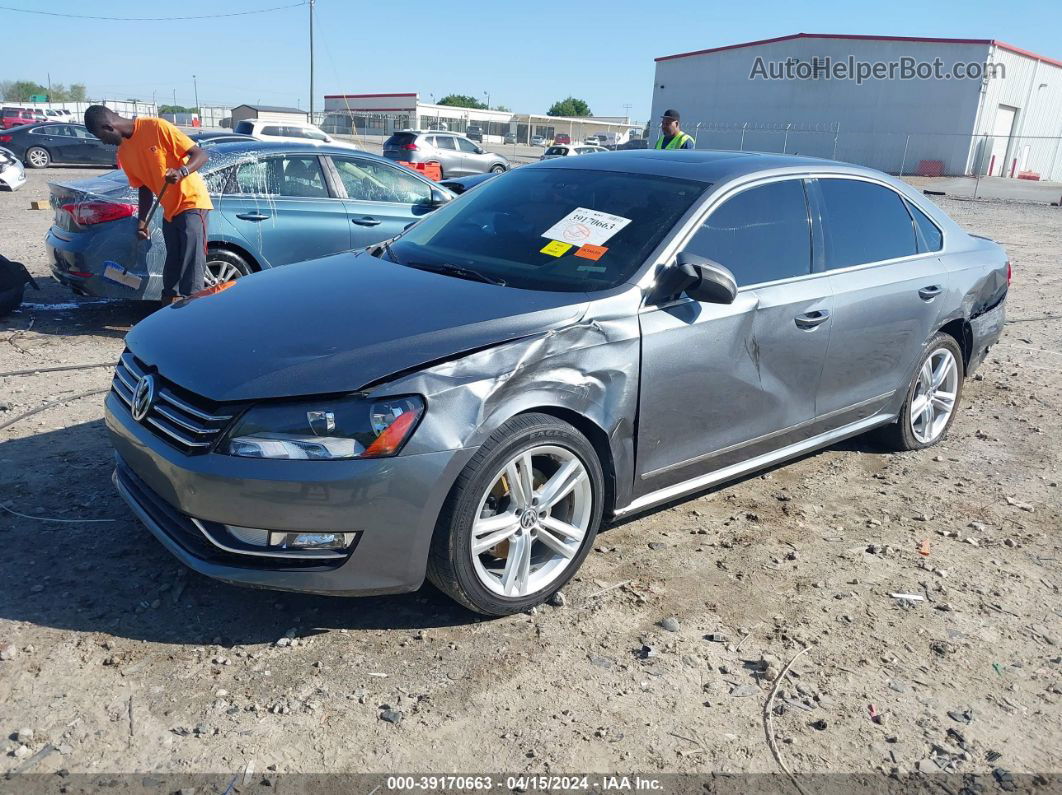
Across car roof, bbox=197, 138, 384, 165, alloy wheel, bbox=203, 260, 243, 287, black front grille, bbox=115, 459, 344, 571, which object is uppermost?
car roof, bbox=197, 138, 384, 165

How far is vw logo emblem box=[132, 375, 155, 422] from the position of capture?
303 cm

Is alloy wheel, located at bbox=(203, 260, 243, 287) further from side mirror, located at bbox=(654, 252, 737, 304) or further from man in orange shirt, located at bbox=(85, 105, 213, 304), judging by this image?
side mirror, located at bbox=(654, 252, 737, 304)

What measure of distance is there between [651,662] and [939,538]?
192cm

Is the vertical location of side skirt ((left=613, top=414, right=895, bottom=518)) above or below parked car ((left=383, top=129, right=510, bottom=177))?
below

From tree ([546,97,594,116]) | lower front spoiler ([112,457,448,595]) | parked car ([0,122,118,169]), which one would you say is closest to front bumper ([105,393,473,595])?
lower front spoiler ([112,457,448,595])

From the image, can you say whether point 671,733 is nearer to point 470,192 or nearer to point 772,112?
point 470,192

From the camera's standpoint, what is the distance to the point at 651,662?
3.01 m

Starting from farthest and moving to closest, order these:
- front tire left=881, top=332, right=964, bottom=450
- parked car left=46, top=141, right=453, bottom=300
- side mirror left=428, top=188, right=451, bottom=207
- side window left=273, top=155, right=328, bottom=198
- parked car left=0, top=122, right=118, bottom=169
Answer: parked car left=0, top=122, right=118, bottom=169
side mirror left=428, top=188, right=451, bottom=207
side window left=273, top=155, right=328, bottom=198
parked car left=46, top=141, right=453, bottom=300
front tire left=881, top=332, right=964, bottom=450

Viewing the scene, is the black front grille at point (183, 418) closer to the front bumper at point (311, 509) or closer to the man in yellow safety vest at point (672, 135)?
the front bumper at point (311, 509)

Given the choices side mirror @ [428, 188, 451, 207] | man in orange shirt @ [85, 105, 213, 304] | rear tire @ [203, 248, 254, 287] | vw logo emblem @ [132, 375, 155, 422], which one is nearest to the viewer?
vw logo emblem @ [132, 375, 155, 422]

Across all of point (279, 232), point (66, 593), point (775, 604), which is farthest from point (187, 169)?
point (775, 604)

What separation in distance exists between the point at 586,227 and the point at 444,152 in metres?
22.5

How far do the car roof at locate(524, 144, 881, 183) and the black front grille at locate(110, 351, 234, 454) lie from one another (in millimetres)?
2267

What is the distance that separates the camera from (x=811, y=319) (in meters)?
4.00
